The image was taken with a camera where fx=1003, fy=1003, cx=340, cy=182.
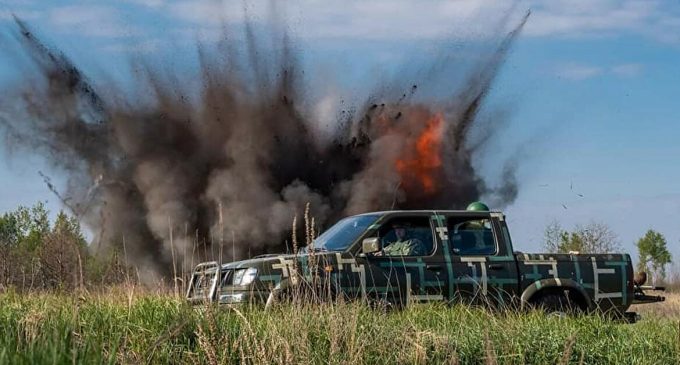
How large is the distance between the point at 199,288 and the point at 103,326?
7.74 ft

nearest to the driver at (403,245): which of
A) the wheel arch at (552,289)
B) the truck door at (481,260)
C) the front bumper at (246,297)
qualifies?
the truck door at (481,260)

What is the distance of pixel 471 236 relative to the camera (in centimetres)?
1314

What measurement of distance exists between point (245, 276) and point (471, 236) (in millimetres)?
3093

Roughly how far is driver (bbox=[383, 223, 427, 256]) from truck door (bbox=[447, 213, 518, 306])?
0.45 m

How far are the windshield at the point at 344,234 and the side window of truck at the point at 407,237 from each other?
249 mm

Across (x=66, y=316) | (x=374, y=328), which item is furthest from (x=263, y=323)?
(x=66, y=316)

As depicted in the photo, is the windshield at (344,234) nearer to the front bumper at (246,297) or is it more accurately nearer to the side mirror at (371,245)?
the side mirror at (371,245)

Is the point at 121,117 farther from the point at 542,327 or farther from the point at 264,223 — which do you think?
the point at 542,327

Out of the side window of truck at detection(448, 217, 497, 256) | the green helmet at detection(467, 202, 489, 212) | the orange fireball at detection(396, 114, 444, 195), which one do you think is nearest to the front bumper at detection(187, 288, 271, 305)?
the side window of truck at detection(448, 217, 497, 256)

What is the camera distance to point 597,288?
43.1 feet

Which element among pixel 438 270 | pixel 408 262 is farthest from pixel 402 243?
pixel 438 270

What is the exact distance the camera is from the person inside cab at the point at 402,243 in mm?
12641

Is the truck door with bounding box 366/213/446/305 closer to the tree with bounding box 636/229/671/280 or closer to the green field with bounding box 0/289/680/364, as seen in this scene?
the green field with bounding box 0/289/680/364

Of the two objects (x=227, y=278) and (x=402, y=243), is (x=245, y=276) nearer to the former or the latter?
(x=227, y=278)
